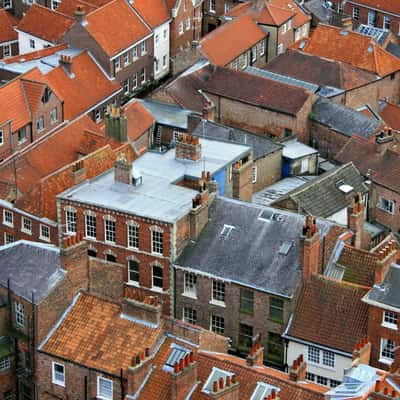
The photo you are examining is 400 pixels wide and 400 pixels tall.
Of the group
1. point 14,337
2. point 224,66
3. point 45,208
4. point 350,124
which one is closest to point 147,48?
point 224,66

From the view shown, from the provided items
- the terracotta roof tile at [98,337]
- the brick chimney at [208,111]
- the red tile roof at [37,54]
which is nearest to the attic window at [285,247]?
the terracotta roof tile at [98,337]

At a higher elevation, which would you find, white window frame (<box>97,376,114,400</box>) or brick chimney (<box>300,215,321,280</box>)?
brick chimney (<box>300,215,321,280</box>)

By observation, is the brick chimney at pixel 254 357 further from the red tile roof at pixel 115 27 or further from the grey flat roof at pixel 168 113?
the red tile roof at pixel 115 27

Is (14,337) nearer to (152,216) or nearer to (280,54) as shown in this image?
(152,216)

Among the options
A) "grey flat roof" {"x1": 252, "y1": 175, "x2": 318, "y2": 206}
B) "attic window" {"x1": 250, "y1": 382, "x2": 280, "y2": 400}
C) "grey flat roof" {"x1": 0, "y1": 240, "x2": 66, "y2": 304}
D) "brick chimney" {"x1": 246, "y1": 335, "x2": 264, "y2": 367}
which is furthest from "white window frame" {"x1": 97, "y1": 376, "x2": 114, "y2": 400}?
"grey flat roof" {"x1": 252, "y1": 175, "x2": 318, "y2": 206}

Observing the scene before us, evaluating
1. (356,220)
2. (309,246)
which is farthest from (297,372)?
(356,220)

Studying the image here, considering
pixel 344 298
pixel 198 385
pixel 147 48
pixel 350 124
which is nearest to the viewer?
pixel 198 385

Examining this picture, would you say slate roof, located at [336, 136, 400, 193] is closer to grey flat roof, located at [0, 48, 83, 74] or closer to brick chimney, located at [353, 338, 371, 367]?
grey flat roof, located at [0, 48, 83, 74]
